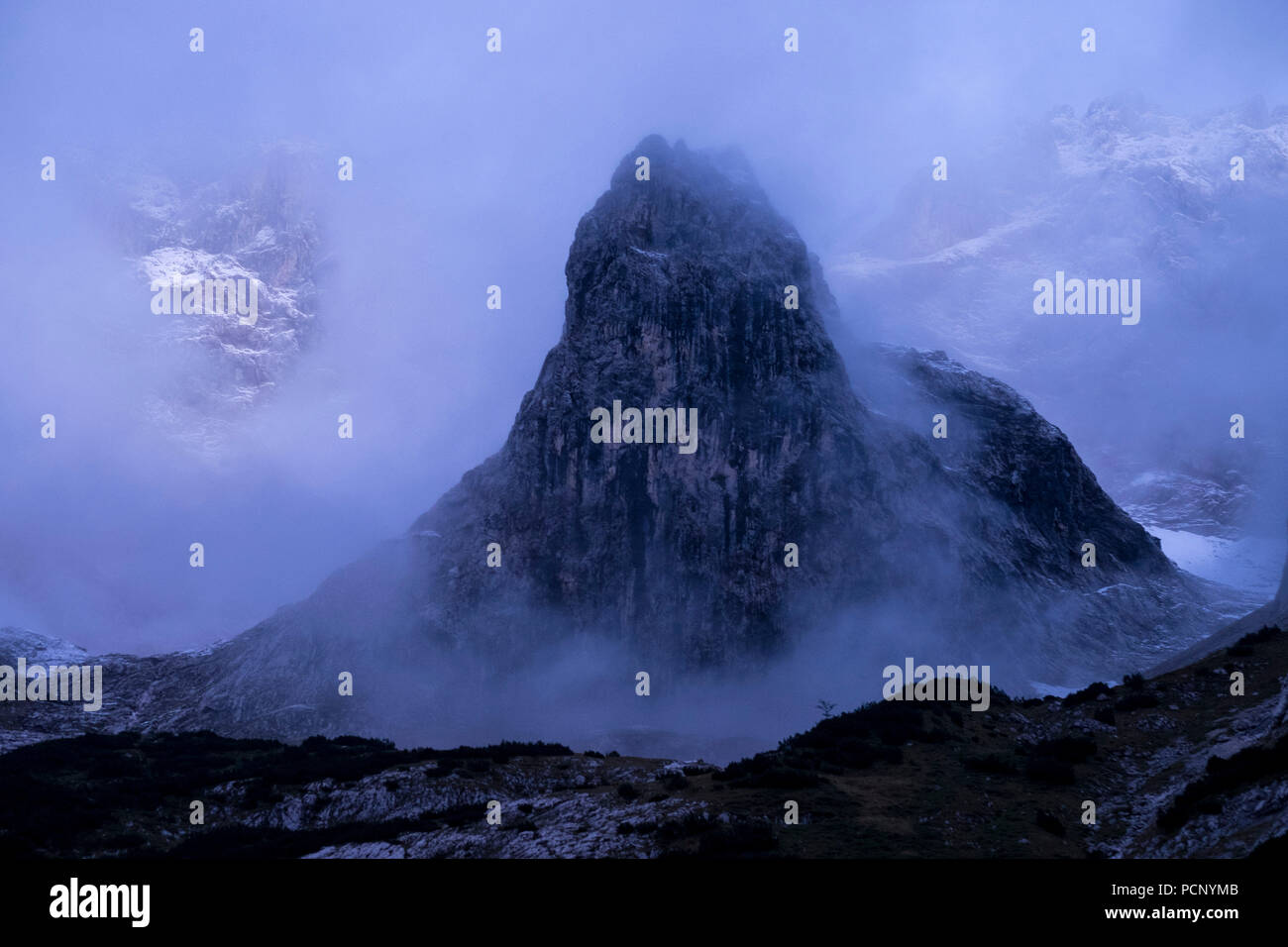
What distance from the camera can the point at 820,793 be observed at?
3372 cm

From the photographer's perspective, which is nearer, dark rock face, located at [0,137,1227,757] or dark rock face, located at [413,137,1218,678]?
dark rock face, located at [0,137,1227,757]

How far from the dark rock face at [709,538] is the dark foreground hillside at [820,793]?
7763cm

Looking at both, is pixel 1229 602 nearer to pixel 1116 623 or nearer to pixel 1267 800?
pixel 1116 623

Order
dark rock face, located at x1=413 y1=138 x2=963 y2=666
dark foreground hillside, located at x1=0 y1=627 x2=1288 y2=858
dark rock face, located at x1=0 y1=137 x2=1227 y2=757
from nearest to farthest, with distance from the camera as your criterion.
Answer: dark foreground hillside, located at x1=0 y1=627 x2=1288 y2=858 → dark rock face, located at x1=0 y1=137 x2=1227 y2=757 → dark rock face, located at x1=413 y1=138 x2=963 y2=666

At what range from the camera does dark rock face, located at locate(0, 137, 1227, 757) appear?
134m

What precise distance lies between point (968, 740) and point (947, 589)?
98.9 metres

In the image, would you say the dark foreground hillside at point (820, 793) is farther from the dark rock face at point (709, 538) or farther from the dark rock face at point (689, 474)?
the dark rock face at point (689, 474)

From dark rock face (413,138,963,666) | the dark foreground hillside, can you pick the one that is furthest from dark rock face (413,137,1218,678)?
the dark foreground hillside

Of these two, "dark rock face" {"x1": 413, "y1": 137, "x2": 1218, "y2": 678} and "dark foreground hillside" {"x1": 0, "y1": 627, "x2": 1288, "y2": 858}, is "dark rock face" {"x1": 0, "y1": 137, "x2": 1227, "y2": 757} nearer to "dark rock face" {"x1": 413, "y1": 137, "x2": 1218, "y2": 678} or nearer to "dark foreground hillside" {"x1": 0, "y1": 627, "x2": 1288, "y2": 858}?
"dark rock face" {"x1": 413, "y1": 137, "x2": 1218, "y2": 678}

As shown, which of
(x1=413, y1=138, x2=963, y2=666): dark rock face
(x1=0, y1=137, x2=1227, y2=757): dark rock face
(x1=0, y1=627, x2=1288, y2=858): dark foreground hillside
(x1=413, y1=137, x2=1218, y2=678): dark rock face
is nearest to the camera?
(x1=0, y1=627, x2=1288, y2=858): dark foreground hillside

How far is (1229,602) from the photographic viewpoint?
146 m

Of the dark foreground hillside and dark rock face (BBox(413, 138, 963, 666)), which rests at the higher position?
dark rock face (BBox(413, 138, 963, 666))

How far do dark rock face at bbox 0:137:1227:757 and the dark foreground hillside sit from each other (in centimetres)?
7763

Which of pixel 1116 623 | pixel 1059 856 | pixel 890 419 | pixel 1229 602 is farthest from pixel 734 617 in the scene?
pixel 1059 856
